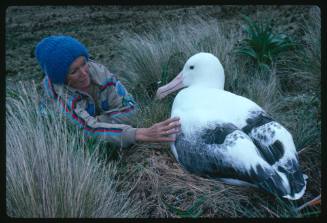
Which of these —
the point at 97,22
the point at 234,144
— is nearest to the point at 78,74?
the point at 234,144

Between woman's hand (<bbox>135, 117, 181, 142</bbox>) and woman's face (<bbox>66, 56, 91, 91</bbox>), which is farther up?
woman's face (<bbox>66, 56, 91, 91</bbox>)

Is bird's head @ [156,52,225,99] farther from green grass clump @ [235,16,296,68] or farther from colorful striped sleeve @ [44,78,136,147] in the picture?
green grass clump @ [235,16,296,68]

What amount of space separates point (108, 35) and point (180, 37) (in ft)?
6.93

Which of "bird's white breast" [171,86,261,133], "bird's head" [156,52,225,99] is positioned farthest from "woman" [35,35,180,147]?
"bird's head" [156,52,225,99]

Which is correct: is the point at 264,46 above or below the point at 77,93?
above

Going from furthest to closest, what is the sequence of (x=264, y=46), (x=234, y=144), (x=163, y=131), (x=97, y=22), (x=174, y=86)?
1. (x=97, y=22)
2. (x=264, y=46)
3. (x=174, y=86)
4. (x=163, y=131)
5. (x=234, y=144)

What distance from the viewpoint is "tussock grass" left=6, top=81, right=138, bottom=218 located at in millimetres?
1854

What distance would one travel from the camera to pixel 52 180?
6.38 feet

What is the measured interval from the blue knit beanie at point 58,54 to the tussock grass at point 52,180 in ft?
1.15

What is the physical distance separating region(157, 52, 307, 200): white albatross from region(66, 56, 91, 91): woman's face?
2.36ft

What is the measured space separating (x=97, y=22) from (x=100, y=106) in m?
4.36

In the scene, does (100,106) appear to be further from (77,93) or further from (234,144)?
(234,144)

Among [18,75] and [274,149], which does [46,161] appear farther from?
[18,75]

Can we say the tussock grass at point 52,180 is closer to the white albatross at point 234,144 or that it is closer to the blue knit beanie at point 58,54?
the blue knit beanie at point 58,54
